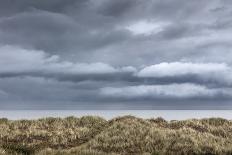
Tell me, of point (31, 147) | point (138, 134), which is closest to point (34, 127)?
point (31, 147)

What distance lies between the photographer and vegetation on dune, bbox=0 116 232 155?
102ft

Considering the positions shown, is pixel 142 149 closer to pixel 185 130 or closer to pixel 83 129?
pixel 185 130

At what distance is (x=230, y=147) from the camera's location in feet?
102

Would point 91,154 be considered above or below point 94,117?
below

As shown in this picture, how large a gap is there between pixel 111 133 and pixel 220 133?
8.79m

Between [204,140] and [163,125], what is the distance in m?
7.39

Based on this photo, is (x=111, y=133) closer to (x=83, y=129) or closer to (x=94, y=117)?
(x=83, y=129)

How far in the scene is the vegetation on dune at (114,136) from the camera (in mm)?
30984

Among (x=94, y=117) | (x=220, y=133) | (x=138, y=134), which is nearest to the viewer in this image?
(x=138, y=134)

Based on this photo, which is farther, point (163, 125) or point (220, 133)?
point (163, 125)

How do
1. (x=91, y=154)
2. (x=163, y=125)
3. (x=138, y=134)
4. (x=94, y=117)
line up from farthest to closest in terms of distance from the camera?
(x=94, y=117)
(x=163, y=125)
(x=138, y=134)
(x=91, y=154)

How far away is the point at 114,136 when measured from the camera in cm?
3406

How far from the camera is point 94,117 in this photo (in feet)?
141

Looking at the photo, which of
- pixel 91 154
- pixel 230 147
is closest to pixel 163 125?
pixel 230 147
